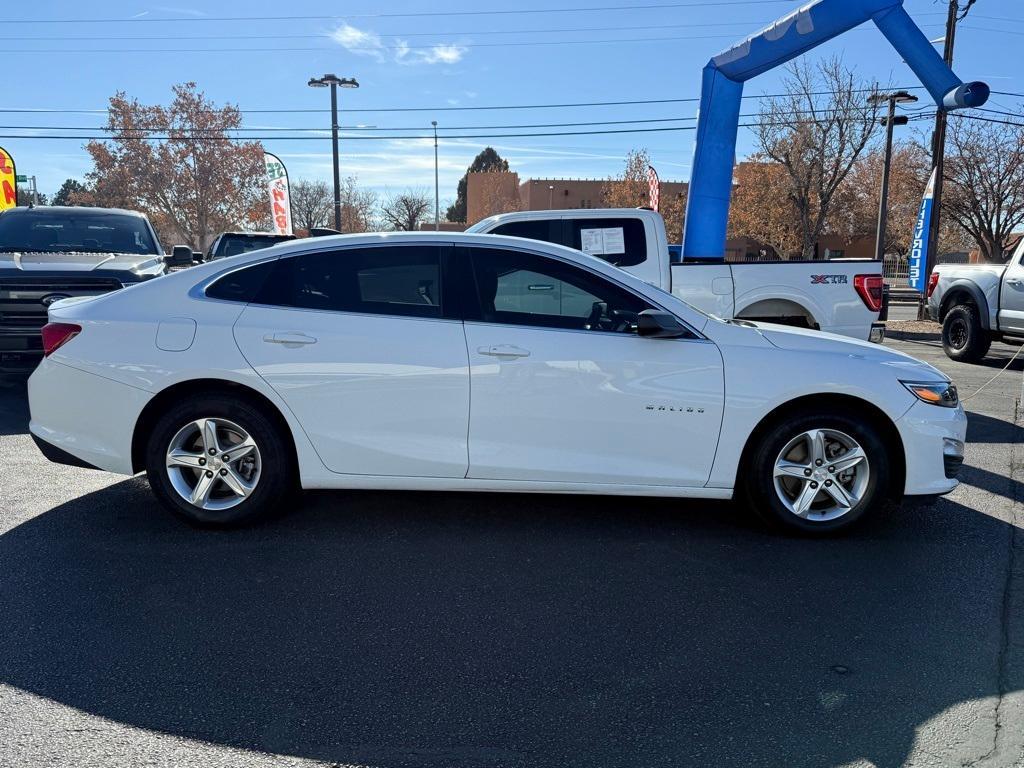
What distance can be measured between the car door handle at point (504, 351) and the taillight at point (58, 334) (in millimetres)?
2336

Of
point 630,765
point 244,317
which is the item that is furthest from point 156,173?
point 630,765

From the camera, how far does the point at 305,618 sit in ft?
11.7

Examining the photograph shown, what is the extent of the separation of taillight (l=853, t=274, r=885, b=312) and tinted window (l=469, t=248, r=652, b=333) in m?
4.49

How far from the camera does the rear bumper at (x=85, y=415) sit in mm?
4523

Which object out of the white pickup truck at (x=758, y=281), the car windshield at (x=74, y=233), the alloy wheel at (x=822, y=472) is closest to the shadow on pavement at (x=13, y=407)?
the car windshield at (x=74, y=233)

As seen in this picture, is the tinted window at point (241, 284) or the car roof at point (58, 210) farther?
the car roof at point (58, 210)

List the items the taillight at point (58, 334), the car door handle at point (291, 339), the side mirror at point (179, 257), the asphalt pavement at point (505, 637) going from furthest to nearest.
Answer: the side mirror at point (179, 257), the taillight at point (58, 334), the car door handle at point (291, 339), the asphalt pavement at point (505, 637)

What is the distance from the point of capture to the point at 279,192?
2789 centimetres

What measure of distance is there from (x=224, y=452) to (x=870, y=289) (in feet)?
21.1

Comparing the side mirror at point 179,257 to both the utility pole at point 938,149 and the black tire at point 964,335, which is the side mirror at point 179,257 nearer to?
the black tire at point 964,335

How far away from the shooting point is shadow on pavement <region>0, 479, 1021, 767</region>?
9.05 feet

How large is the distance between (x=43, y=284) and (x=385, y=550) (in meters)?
6.00

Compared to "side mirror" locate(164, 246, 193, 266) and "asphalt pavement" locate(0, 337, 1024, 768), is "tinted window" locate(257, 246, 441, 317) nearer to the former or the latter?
"asphalt pavement" locate(0, 337, 1024, 768)

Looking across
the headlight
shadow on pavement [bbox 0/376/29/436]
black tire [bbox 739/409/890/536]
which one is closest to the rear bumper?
shadow on pavement [bbox 0/376/29/436]
